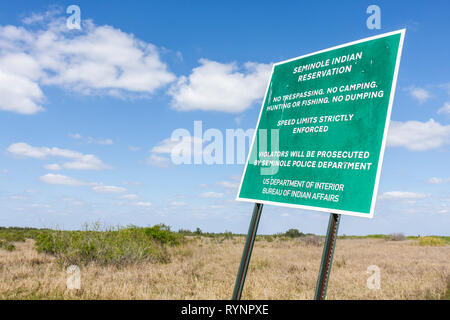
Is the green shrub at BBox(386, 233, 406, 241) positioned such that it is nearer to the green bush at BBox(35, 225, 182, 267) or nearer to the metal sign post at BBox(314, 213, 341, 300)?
the green bush at BBox(35, 225, 182, 267)

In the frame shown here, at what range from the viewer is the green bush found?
45.4 feet

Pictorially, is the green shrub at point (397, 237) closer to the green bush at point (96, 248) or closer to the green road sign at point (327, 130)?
the green bush at point (96, 248)

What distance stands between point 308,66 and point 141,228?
14.9 meters

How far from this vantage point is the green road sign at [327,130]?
15.5 ft

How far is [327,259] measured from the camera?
4957mm

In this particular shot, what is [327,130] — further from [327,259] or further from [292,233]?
[292,233]

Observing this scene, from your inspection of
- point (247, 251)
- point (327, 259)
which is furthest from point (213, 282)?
point (327, 259)

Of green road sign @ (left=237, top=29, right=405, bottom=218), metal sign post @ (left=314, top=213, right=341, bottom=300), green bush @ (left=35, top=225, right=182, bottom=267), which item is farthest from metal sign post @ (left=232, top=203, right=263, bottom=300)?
green bush @ (left=35, top=225, right=182, bottom=267)

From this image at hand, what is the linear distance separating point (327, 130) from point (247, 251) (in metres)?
2.26

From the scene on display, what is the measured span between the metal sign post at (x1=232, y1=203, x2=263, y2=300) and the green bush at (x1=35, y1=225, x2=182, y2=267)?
8990 mm
